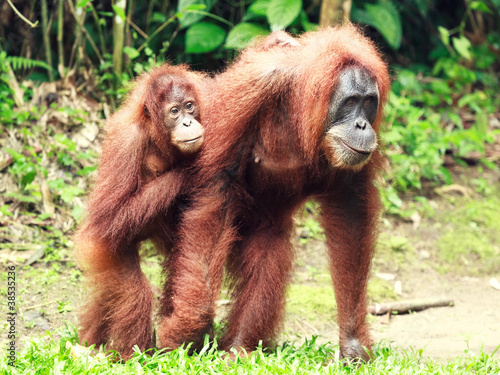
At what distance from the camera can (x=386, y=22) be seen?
6.88 m

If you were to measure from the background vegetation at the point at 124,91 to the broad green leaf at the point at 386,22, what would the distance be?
16 mm

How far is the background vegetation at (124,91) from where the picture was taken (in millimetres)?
5203

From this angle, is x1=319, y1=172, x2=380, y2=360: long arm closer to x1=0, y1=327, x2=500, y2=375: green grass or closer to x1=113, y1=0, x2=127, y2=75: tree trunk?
x1=0, y1=327, x2=500, y2=375: green grass

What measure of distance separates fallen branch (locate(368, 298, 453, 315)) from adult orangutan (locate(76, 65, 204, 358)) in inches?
69.0

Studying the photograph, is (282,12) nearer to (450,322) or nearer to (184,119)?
(184,119)

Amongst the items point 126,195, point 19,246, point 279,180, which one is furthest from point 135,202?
point 19,246

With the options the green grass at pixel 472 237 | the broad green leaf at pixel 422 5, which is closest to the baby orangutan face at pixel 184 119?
the green grass at pixel 472 237

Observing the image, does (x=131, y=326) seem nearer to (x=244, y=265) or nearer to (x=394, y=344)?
(x=244, y=265)

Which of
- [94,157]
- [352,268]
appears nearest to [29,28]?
[94,157]

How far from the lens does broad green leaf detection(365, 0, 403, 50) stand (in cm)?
680

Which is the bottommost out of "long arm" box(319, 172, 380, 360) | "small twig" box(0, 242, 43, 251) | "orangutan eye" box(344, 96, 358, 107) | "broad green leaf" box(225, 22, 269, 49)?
"small twig" box(0, 242, 43, 251)

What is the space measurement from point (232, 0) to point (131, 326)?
462 centimetres

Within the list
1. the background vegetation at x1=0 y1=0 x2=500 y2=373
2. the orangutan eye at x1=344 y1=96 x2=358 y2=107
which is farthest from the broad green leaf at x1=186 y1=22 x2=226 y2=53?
the orangutan eye at x1=344 y1=96 x2=358 y2=107

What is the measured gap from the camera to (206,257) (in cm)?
354
